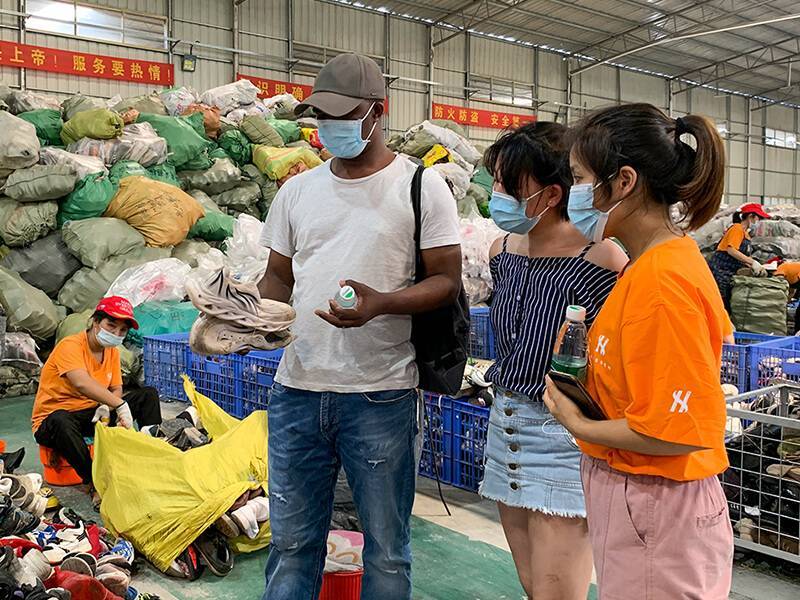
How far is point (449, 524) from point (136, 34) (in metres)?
8.93

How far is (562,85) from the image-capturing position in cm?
1563

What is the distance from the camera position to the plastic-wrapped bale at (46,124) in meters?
5.60

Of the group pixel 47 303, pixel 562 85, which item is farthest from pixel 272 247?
pixel 562 85

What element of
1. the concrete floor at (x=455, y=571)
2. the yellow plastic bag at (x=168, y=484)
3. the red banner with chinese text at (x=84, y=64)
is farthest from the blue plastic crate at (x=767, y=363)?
the red banner with chinese text at (x=84, y=64)

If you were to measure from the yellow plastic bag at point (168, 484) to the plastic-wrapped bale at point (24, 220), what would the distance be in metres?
2.96

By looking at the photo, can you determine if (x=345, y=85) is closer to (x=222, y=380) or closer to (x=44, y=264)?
(x=222, y=380)

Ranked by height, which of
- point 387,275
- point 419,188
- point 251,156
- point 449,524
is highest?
point 251,156

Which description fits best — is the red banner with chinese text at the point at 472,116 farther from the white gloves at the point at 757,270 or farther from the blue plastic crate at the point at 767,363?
the blue plastic crate at the point at 767,363

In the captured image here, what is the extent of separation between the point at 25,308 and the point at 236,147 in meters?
2.55

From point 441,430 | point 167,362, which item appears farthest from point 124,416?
point 441,430

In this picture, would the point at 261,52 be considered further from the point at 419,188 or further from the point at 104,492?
the point at 419,188

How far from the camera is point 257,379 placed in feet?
11.5

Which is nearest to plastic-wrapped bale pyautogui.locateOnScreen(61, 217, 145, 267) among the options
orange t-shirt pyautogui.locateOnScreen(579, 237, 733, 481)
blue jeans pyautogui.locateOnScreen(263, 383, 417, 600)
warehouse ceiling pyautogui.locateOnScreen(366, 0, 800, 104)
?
blue jeans pyautogui.locateOnScreen(263, 383, 417, 600)

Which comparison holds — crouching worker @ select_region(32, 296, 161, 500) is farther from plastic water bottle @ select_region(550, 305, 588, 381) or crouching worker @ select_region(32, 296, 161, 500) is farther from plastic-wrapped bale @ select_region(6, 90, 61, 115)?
plastic-wrapped bale @ select_region(6, 90, 61, 115)
